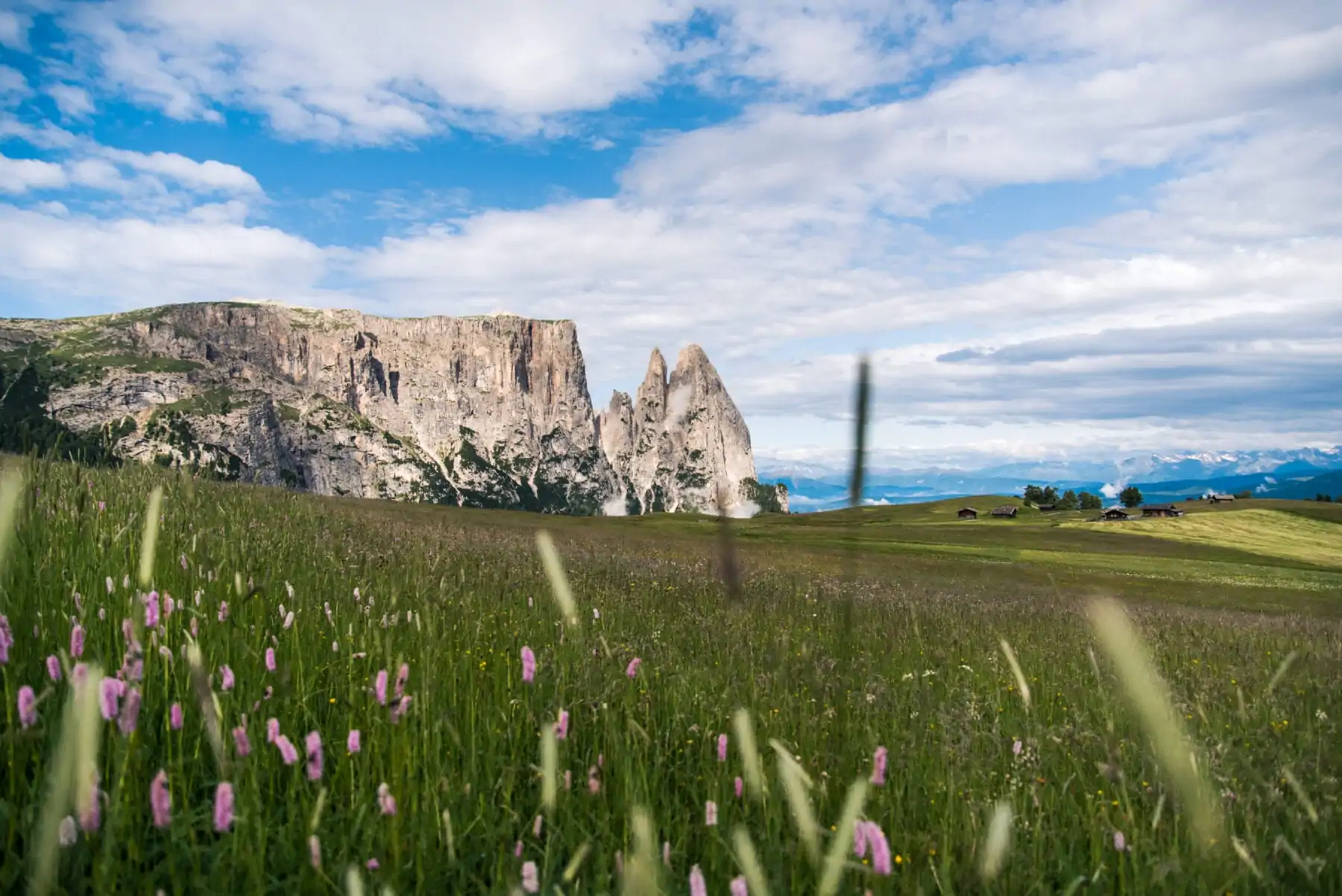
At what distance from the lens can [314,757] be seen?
7.37ft

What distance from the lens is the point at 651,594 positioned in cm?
1162

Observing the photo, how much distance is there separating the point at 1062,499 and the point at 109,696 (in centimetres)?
17142

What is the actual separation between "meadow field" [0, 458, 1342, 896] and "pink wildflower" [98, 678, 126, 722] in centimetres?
1

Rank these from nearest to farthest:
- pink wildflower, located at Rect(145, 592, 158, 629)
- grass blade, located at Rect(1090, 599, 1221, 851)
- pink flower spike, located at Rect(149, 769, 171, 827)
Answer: pink flower spike, located at Rect(149, 769, 171, 827), grass blade, located at Rect(1090, 599, 1221, 851), pink wildflower, located at Rect(145, 592, 158, 629)

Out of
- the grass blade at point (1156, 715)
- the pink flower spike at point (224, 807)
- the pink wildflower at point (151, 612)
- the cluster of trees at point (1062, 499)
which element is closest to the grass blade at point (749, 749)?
the grass blade at point (1156, 715)

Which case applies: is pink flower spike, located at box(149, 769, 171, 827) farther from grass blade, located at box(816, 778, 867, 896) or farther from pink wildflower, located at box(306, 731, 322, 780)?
grass blade, located at box(816, 778, 867, 896)

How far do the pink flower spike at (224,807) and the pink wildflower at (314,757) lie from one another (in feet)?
1.10

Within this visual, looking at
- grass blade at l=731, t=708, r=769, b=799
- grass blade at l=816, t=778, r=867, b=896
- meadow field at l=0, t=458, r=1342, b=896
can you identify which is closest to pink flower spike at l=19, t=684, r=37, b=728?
meadow field at l=0, t=458, r=1342, b=896

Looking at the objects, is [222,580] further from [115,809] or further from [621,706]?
[115,809]

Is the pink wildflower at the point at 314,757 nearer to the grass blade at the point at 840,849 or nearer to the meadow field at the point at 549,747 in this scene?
the meadow field at the point at 549,747

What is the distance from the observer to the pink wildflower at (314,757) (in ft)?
7.12

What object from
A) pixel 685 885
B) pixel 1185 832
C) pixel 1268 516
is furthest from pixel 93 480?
pixel 1268 516

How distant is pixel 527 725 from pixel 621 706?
65cm

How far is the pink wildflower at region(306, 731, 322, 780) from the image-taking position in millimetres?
2170
